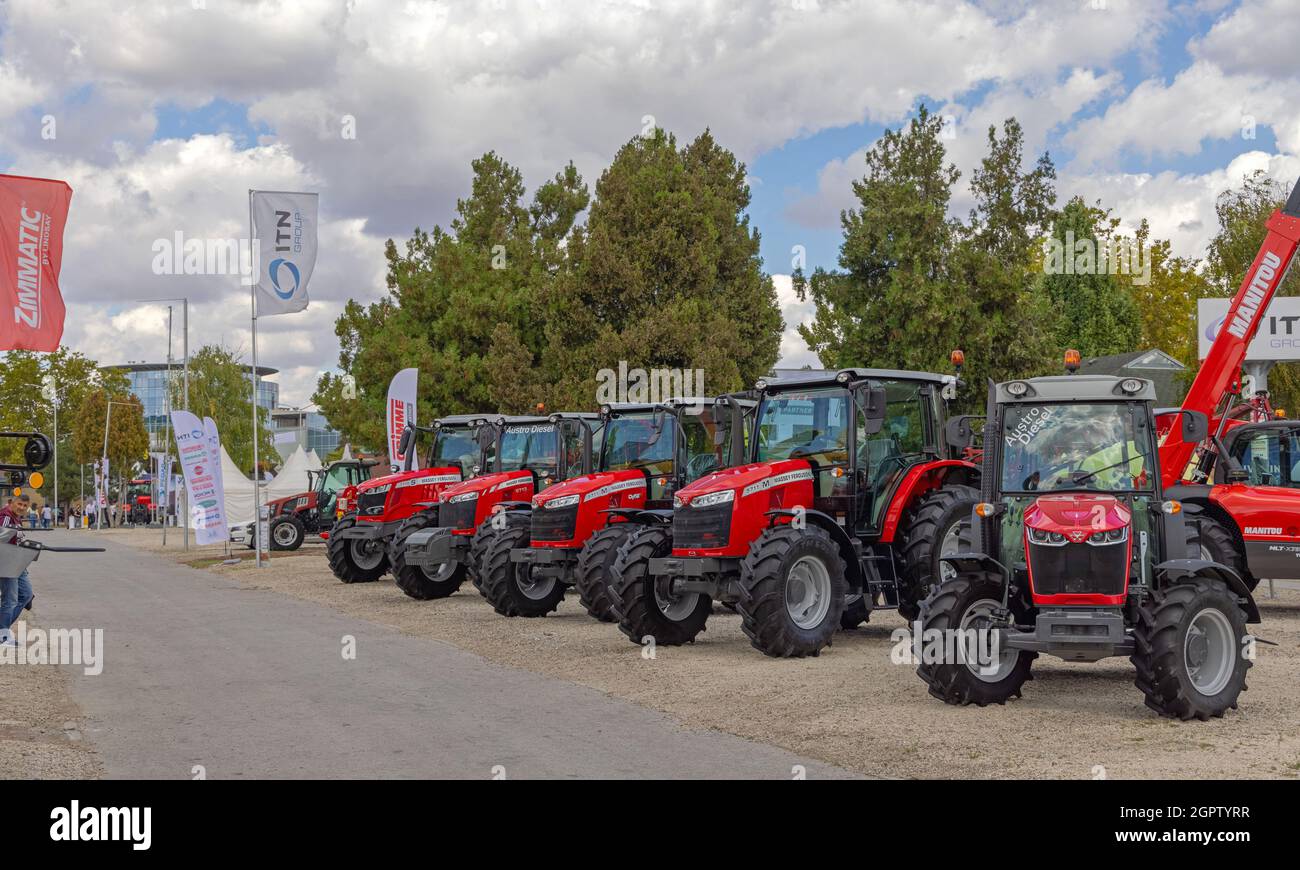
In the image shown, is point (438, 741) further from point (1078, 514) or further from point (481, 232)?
point (481, 232)

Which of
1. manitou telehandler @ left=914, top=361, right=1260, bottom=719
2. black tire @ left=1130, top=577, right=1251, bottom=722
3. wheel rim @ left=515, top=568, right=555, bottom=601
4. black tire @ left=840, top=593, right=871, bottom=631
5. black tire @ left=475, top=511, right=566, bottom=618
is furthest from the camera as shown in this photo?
wheel rim @ left=515, top=568, right=555, bottom=601

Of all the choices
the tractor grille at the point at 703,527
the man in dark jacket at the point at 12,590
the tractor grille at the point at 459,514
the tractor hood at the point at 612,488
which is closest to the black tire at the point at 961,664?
the tractor grille at the point at 703,527

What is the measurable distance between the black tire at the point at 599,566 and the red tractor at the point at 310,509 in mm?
19892

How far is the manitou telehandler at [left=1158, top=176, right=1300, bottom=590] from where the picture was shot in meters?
14.3

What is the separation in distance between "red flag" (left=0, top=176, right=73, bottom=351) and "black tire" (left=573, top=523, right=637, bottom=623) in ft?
19.1

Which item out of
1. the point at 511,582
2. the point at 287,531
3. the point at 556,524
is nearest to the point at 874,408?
the point at 556,524

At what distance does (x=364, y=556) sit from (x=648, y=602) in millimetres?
11781

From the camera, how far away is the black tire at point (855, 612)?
12984 mm

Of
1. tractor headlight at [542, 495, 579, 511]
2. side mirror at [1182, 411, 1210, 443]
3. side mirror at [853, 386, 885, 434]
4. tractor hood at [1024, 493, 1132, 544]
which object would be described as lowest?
tractor headlight at [542, 495, 579, 511]

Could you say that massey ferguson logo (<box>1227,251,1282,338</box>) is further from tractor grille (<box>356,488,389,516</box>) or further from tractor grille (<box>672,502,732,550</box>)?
tractor grille (<box>356,488,389,516</box>)

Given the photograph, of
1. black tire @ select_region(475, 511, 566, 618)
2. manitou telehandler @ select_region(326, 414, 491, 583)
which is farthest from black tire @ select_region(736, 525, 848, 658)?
manitou telehandler @ select_region(326, 414, 491, 583)

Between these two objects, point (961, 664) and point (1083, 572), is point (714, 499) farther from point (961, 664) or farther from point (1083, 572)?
point (1083, 572)

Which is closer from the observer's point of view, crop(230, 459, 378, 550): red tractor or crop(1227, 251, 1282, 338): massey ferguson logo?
crop(1227, 251, 1282, 338): massey ferguson logo
